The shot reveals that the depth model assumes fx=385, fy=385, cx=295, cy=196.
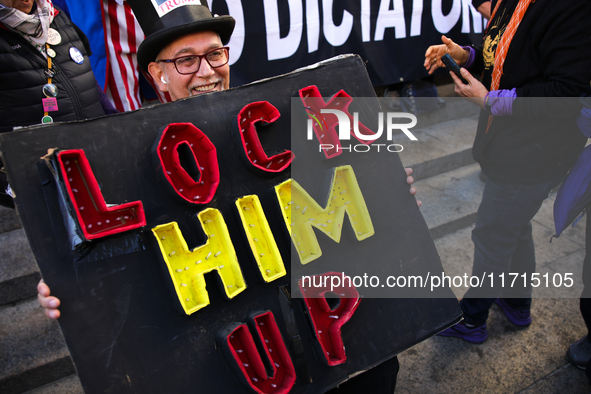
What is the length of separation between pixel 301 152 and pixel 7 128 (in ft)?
4.37

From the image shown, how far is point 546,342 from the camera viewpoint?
2.48 meters

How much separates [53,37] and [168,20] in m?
0.72

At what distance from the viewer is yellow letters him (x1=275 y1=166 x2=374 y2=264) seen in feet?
4.37

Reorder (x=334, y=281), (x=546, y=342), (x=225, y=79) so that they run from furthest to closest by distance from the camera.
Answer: (x=546, y=342), (x=225, y=79), (x=334, y=281)

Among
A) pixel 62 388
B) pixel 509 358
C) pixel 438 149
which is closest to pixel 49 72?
pixel 62 388

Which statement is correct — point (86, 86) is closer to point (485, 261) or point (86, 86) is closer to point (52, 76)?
point (52, 76)

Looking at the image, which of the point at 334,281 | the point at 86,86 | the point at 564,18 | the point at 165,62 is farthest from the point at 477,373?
the point at 86,86

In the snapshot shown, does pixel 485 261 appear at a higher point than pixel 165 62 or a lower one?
lower

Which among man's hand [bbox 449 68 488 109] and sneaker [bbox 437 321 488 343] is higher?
man's hand [bbox 449 68 488 109]

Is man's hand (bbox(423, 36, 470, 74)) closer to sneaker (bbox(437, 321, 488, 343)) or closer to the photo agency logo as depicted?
the photo agency logo

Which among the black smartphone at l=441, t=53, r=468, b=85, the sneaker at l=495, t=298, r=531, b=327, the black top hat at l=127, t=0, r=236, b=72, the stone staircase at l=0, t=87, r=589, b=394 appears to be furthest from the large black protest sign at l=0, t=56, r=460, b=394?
the sneaker at l=495, t=298, r=531, b=327

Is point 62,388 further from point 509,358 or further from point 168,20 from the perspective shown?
point 509,358

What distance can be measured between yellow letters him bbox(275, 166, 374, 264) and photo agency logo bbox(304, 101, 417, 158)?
102mm

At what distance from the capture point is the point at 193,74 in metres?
1.54
